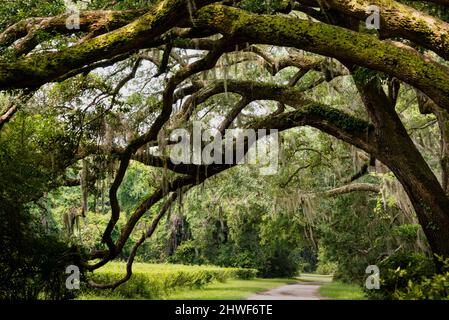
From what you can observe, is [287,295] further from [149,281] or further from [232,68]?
[232,68]

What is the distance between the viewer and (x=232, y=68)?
13.7m

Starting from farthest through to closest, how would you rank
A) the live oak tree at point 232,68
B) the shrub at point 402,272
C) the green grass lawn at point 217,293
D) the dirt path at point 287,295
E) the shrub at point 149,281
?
1. the dirt path at point 287,295
2. the green grass lawn at point 217,293
3. the shrub at point 149,281
4. the shrub at point 402,272
5. the live oak tree at point 232,68

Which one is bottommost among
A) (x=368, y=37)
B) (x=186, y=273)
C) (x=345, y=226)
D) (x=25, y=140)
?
(x=186, y=273)

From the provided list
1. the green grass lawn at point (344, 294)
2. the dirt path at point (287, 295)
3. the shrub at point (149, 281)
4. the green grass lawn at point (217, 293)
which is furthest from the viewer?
the dirt path at point (287, 295)

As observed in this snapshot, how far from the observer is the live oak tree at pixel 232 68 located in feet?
18.0

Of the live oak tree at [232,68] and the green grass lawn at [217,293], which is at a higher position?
the live oak tree at [232,68]

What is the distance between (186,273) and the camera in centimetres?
2030

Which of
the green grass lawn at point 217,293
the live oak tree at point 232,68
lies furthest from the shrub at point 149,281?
the live oak tree at point 232,68

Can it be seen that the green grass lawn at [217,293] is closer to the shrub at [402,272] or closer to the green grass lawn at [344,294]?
the green grass lawn at [344,294]

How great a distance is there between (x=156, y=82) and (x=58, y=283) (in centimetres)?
568

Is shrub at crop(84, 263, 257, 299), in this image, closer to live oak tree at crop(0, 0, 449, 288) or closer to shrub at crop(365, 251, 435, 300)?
live oak tree at crop(0, 0, 449, 288)

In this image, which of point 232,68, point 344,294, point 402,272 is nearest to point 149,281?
point 344,294

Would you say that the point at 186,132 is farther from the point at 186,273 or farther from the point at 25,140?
the point at 186,273
